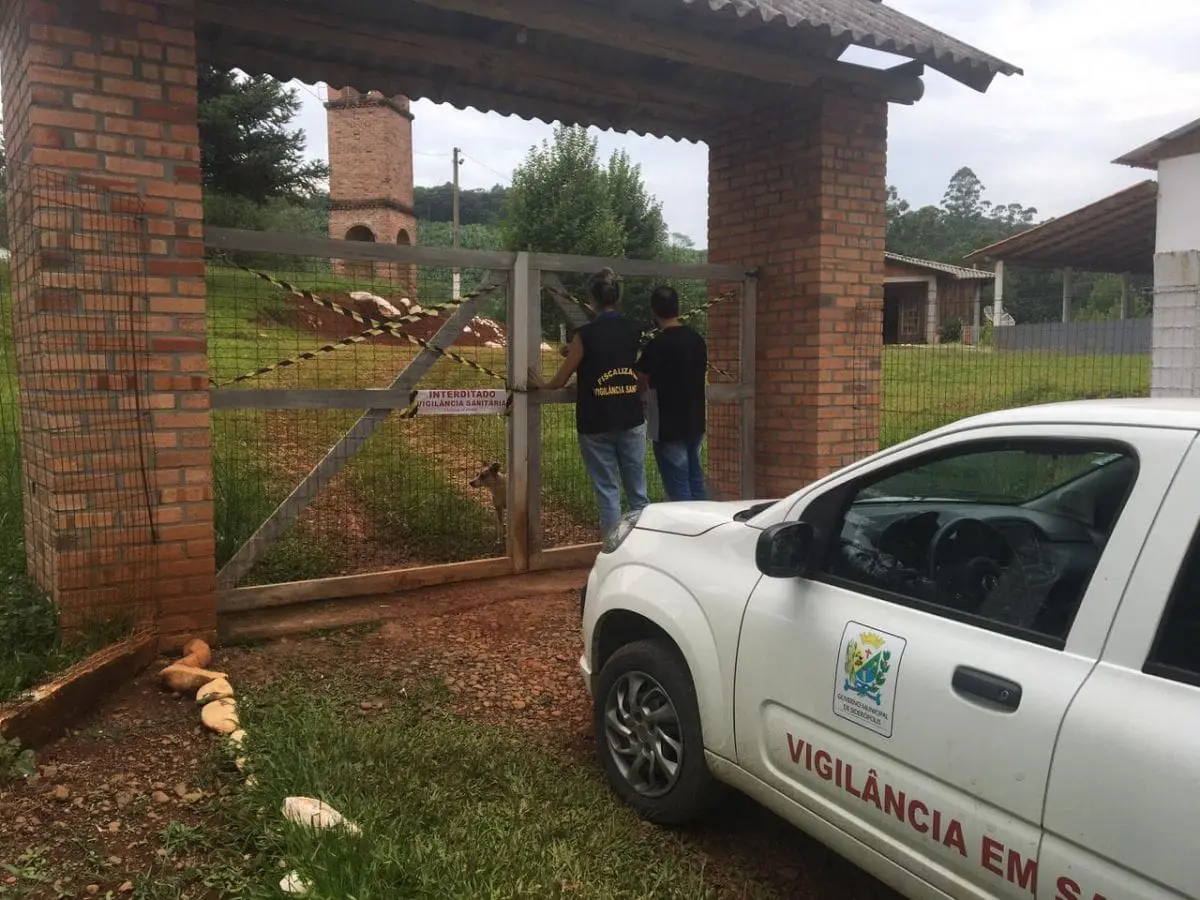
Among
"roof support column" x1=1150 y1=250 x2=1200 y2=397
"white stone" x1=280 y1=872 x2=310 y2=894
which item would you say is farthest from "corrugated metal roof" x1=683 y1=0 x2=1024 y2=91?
"white stone" x1=280 y1=872 x2=310 y2=894

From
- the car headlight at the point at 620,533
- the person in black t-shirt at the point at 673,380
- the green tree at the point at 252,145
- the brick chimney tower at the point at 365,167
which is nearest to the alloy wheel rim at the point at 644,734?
the car headlight at the point at 620,533

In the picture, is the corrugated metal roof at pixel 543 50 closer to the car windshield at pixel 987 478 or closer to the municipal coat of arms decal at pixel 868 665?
the car windshield at pixel 987 478

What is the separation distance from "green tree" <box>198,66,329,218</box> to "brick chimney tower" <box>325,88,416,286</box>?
1299 centimetres

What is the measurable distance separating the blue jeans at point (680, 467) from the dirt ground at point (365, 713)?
1196 mm

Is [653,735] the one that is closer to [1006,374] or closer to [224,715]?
[224,715]

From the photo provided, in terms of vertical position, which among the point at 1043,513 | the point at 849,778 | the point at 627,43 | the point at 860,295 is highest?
the point at 627,43

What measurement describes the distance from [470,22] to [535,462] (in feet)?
9.07

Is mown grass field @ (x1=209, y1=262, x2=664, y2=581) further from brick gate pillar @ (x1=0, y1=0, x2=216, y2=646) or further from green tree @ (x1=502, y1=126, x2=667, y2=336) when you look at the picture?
green tree @ (x1=502, y1=126, x2=667, y2=336)

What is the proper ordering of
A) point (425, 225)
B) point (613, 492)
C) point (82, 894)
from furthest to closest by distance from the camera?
point (425, 225), point (613, 492), point (82, 894)

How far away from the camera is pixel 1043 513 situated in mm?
2787

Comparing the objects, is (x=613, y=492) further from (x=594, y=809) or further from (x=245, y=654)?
(x=594, y=809)

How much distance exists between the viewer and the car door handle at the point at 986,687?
202 centimetres

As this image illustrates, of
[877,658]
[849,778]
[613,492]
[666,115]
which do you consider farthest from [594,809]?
[666,115]

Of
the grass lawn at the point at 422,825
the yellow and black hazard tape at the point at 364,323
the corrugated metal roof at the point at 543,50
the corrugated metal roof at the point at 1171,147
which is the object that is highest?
the corrugated metal roof at the point at 1171,147
